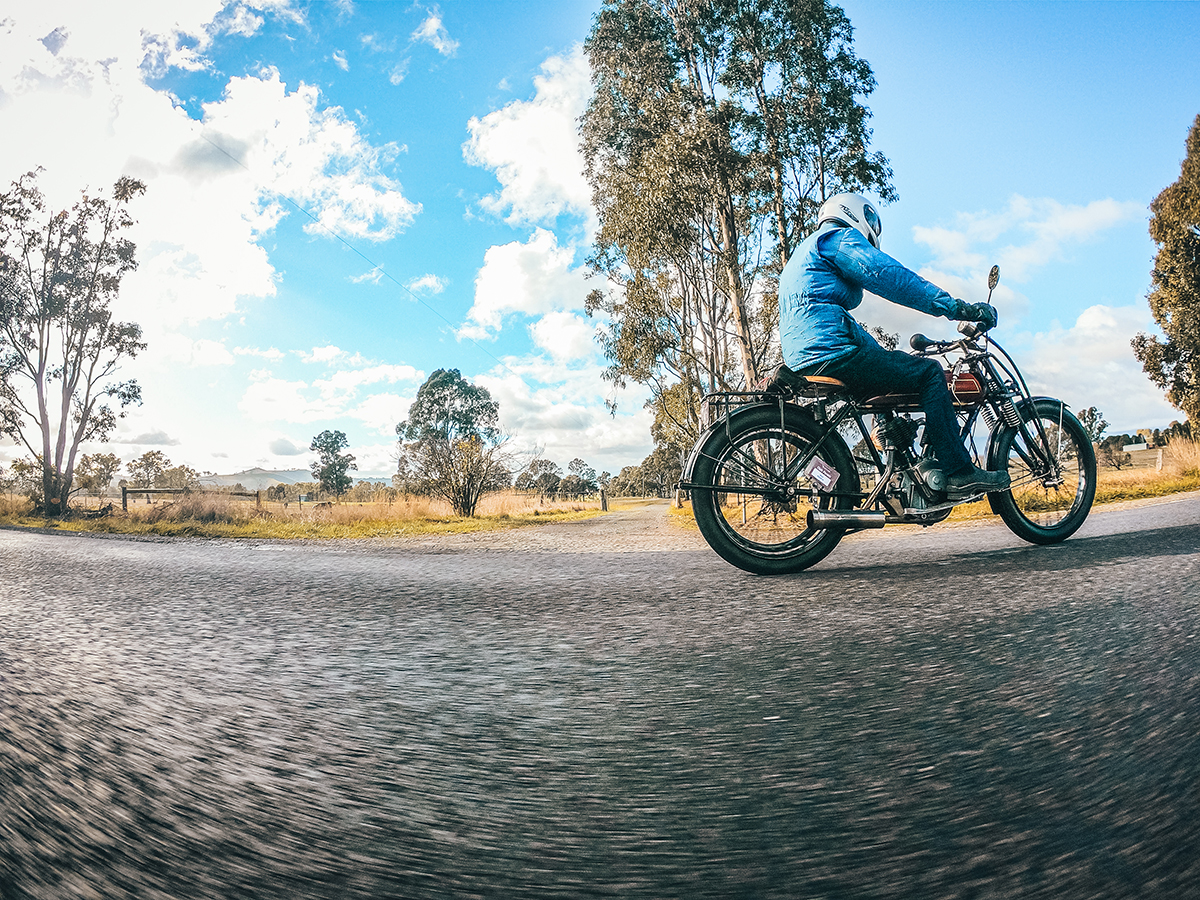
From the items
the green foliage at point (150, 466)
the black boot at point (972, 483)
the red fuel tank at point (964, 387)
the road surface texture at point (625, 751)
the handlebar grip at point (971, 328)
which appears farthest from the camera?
the green foliage at point (150, 466)

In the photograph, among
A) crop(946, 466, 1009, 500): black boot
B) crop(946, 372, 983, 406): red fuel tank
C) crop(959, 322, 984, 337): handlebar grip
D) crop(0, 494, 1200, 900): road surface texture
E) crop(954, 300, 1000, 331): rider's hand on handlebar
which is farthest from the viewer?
crop(946, 372, 983, 406): red fuel tank

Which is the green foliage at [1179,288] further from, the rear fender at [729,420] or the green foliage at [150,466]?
the green foliage at [150,466]

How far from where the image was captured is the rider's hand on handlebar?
333 centimetres

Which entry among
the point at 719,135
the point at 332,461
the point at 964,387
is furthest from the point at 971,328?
the point at 332,461

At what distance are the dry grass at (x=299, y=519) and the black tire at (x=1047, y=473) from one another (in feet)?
35.9

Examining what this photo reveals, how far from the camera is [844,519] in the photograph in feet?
9.50

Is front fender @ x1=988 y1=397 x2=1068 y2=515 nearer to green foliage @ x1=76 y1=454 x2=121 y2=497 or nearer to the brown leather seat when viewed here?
the brown leather seat

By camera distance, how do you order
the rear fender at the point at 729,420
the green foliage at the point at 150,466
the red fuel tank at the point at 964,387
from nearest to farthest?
the rear fender at the point at 729,420
the red fuel tank at the point at 964,387
the green foliage at the point at 150,466

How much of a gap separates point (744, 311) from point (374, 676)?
1768 cm

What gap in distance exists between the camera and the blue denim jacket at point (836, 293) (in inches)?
123

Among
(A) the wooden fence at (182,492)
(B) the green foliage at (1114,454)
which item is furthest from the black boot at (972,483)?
(B) the green foliage at (1114,454)

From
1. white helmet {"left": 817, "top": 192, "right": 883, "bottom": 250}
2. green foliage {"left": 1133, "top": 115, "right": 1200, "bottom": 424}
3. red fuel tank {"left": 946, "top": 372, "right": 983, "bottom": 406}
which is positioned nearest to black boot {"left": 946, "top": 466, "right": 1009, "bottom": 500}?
red fuel tank {"left": 946, "top": 372, "right": 983, "bottom": 406}

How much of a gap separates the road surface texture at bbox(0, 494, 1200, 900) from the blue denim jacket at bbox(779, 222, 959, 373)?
147 centimetres

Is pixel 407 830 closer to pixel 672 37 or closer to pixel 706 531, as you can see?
pixel 706 531
